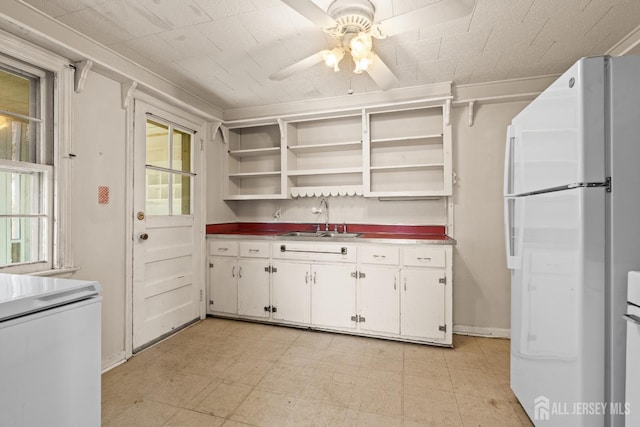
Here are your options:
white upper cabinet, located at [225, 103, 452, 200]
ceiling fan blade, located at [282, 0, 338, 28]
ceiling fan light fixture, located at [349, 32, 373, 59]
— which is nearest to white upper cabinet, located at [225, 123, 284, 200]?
white upper cabinet, located at [225, 103, 452, 200]

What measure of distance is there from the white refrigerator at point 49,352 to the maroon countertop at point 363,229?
215cm

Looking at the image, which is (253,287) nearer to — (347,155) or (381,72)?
(347,155)

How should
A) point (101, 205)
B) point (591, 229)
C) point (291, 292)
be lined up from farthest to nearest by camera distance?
point (291, 292)
point (101, 205)
point (591, 229)

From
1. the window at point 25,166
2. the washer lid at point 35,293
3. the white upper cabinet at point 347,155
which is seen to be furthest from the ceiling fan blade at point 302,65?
the washer lid at point 35,293

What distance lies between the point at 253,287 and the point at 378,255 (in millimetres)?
1381

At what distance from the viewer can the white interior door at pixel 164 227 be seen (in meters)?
2.57

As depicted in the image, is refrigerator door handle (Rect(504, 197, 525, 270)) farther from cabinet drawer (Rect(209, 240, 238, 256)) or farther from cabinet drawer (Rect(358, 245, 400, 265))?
cabinet drawer (Rect(209, 240, 238, 256))

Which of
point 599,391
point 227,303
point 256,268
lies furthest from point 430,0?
point 227,303

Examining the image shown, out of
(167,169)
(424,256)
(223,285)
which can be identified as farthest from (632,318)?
(167,169)

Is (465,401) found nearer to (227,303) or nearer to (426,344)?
(426,344)

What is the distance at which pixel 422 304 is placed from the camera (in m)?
2.67

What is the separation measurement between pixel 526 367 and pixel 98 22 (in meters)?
3.34

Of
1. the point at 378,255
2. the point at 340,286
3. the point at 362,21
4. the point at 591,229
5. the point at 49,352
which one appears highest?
the point at 362,21

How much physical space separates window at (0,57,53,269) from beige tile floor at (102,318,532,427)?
1068mm
